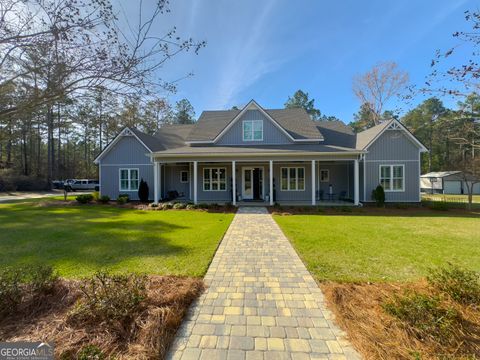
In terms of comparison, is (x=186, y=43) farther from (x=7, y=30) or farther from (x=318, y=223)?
(x=318, y=223)

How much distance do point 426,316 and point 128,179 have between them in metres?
18.4

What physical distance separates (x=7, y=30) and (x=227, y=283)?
474 cm

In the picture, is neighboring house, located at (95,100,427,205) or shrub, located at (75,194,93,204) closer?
neighboring house, located at (95,100,427,205)

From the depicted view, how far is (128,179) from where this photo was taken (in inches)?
706

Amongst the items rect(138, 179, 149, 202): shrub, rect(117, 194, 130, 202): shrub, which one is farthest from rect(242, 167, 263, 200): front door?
rect(117, 194, 130, 202): shrub

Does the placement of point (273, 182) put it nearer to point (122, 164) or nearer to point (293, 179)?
point (293, 179)

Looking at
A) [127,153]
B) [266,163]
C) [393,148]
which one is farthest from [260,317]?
[127,153]

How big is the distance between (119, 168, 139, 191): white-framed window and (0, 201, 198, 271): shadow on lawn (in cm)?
741

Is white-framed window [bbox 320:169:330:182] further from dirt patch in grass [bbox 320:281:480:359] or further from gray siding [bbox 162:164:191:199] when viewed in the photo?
dirt patch in grass [bbox 320:281:480:359]

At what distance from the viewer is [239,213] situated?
12328 millimetres

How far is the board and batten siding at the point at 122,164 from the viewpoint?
58.1 ft

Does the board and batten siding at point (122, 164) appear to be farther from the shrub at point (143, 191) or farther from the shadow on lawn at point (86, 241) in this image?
the shadow on lawn at point (86, 241)

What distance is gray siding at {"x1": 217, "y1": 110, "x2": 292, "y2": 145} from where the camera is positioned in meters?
16.6

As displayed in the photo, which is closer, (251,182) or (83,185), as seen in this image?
(251,182)
